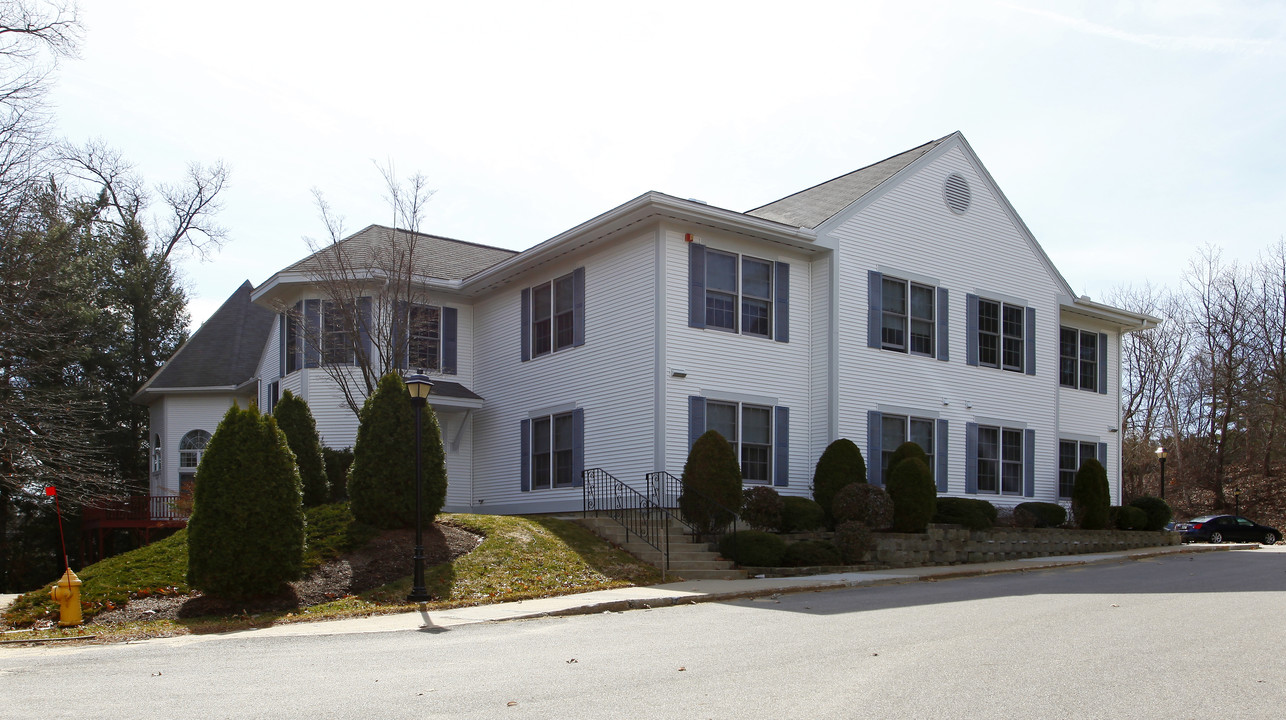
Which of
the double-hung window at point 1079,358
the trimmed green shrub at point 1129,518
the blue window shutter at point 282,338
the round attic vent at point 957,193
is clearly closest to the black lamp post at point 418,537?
the blue window shutter at point 282,338

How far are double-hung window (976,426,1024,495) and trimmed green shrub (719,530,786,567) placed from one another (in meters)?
8.92

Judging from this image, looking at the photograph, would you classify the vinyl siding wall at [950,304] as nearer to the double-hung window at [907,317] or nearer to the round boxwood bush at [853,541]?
the double-hung window at [907,317]

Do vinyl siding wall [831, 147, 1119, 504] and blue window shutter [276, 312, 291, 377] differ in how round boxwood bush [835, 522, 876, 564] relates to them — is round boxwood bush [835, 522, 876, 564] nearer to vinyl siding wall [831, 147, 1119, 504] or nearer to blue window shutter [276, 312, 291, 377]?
vinyl siding wall [831, 147, 1119, 504]

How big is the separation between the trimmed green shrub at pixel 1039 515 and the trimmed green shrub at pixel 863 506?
19.5 ft

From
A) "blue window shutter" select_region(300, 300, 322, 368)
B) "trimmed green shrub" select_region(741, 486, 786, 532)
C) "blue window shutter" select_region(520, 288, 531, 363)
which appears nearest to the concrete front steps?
"trimmed green shrub" select_region(741, 486, 786, 532)

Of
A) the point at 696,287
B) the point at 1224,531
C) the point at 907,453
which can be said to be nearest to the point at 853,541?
the point at 907,453

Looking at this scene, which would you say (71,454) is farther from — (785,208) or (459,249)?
(785,208)

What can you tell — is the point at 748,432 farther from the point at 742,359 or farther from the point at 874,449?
the point at 874,449

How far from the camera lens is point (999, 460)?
2483 centimetres

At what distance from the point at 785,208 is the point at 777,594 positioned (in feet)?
39.1

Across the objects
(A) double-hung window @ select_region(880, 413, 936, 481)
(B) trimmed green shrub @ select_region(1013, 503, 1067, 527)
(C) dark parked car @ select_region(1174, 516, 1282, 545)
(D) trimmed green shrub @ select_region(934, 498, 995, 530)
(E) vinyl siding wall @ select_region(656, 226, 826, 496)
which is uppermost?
(E) vinyl siding wall @ select_region(656, 226, 826, 496)

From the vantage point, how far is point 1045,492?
1030 inches

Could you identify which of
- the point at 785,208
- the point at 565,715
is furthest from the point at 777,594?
the point at 785,208

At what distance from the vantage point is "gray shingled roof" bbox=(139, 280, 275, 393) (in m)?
29.4
